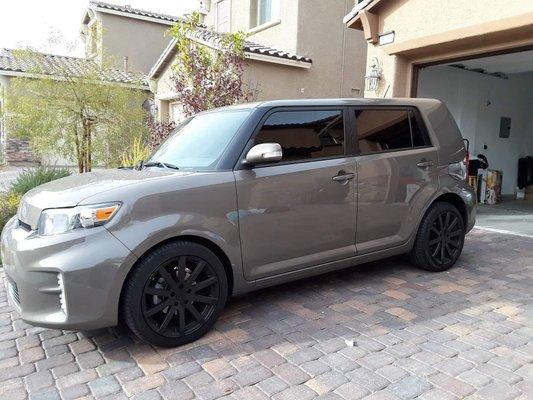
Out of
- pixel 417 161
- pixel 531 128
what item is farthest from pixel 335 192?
pixel 531 128

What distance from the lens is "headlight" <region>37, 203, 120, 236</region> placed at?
9.53 ft

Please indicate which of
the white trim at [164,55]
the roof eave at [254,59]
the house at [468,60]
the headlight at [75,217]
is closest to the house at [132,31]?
the white trim at [164,55]

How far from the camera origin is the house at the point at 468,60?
6156 millimetres

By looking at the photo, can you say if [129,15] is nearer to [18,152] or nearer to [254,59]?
[18,152]

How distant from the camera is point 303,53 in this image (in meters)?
11.4

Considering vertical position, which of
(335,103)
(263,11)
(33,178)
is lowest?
(33,178)

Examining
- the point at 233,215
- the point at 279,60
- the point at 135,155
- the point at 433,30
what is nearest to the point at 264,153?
the point at 233,215

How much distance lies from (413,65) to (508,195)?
5682 mm

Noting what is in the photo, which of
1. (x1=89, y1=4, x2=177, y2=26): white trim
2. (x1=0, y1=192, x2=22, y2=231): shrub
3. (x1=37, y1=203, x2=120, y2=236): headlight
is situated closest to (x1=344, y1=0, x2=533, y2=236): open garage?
(x1=37, y1=203, x2=120, y2=236): headlight

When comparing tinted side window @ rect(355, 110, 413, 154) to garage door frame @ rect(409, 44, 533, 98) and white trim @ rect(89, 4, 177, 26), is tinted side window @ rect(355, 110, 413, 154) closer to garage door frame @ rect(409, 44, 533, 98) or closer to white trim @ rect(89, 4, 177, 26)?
garage door frame @ rect(409, 44, 533, 98)

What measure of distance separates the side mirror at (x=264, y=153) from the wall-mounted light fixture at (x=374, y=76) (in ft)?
16.2

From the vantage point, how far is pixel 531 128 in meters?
11.9

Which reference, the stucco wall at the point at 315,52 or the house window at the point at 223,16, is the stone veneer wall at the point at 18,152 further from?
the house window at the point at 223,16

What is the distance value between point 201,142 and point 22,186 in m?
5.36
